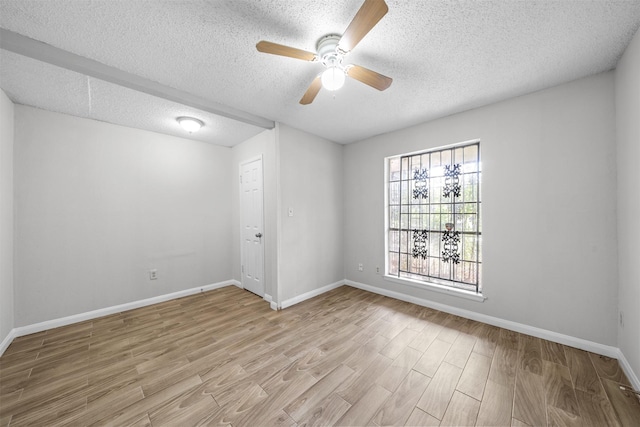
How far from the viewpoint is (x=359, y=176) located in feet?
13.1

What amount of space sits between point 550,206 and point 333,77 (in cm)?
250

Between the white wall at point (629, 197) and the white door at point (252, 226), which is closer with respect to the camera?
the white wall at point (629, 197)

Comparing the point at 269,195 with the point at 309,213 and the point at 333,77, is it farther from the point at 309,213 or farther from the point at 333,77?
the point at 333,77

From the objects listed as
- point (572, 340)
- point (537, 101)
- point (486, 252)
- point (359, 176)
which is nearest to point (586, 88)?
point (537, 101)

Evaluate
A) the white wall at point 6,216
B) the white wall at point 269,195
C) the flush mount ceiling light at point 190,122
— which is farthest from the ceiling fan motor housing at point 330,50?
the white wall at point 6,216

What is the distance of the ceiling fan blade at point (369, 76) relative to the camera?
1682 mm

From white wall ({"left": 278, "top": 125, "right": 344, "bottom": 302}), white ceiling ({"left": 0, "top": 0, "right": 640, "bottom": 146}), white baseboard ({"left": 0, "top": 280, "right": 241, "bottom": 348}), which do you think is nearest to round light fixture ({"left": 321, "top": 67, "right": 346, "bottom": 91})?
white ceiling ({"left": 0, "top": 0, "right": 640, "bottom": 146})

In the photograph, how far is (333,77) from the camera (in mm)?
1663

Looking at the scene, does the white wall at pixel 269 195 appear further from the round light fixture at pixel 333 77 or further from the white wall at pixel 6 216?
the white wall at pixel 6 216

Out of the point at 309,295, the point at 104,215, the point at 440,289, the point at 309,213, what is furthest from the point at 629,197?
the point at 104,215

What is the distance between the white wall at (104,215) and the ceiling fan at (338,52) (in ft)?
9.19

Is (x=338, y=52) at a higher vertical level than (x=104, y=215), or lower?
higher

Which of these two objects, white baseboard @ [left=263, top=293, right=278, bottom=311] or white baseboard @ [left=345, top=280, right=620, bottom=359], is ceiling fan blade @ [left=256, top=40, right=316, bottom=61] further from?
white baseboard @ [left=345, top=280, right=620, bottom=359]

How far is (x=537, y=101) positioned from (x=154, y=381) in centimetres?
440
